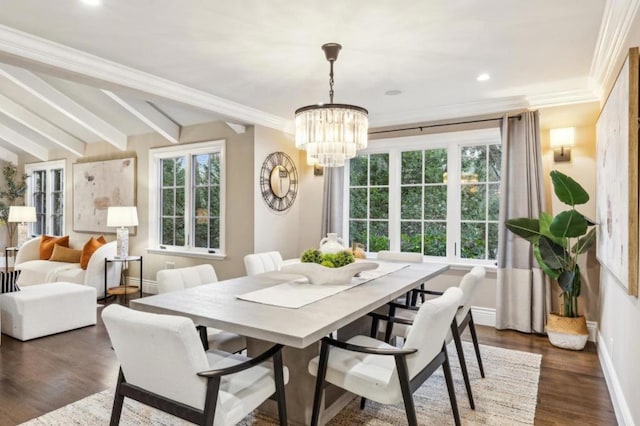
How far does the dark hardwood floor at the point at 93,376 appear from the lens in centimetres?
254

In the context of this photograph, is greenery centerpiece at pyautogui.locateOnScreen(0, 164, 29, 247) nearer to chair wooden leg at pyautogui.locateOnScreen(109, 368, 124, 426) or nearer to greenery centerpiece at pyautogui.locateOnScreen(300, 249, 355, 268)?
greenery centerpiece at pyautogui.locateOnScreen(300, 249, 355, 268)

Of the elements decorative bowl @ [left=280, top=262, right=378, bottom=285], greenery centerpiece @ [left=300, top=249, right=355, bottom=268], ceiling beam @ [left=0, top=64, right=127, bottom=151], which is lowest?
decorative bowl @ [left=280, top=262, right=378, bottom=285]

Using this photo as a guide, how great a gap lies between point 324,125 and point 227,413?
184 cm

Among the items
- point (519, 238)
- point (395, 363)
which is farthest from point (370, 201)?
point (395, 363)

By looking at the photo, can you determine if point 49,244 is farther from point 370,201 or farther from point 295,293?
point 295,293

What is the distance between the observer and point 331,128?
9.08ft

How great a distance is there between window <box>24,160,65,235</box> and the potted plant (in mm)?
7262

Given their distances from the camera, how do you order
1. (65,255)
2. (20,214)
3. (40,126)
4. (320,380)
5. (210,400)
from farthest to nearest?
(20,214) → (40,126) → (65,255) → (320,380) → (210,400)

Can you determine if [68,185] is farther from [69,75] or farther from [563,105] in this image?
[563,105]

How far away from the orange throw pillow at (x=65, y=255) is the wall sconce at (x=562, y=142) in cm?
635

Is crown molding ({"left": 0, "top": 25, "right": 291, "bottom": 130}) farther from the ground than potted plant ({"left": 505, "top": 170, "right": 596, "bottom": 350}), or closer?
farther from the ground

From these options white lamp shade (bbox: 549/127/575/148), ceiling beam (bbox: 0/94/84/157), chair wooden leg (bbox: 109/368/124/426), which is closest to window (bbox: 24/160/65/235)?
ceiling beam (bbox: 0/94/84/157)

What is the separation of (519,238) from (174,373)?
369cm

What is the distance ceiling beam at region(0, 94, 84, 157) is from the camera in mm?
6086
